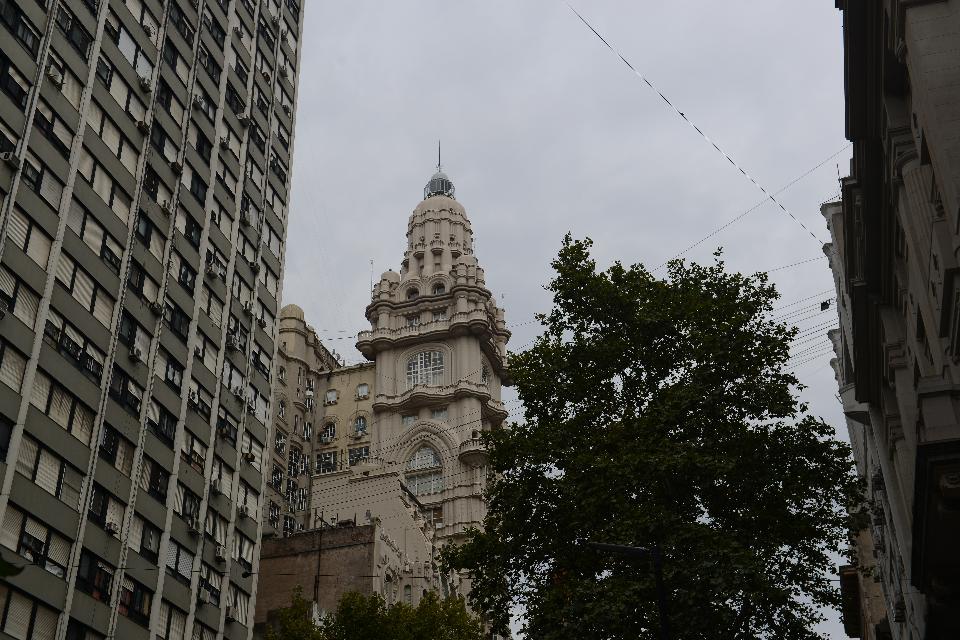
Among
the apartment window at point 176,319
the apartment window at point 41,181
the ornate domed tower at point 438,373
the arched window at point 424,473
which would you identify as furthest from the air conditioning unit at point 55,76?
the arched window at point 424,473

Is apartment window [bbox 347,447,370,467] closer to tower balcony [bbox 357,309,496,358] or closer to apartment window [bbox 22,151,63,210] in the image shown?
tower balcony [bbox 357,309,496,358]

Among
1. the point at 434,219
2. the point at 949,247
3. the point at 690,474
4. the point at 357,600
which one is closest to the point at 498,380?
the point at 434,219

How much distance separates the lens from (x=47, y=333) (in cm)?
3278

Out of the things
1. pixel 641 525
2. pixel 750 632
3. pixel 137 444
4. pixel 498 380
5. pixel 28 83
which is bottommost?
pixel 750 632

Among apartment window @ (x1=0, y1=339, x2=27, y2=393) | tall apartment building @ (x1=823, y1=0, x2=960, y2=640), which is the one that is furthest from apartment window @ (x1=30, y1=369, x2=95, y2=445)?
tall apartment building @ (x1=823, y1=0, x2=960, y2=640)

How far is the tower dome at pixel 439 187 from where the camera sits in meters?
118

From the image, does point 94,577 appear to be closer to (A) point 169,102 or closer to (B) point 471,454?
(A) point 169,102

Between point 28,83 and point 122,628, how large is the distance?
1679 centimetres

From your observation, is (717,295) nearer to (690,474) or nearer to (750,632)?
(690,474)

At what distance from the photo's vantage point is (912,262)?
69.7ft

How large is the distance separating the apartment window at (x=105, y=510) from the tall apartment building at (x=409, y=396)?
131ft

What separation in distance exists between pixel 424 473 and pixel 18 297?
5576 centimetres

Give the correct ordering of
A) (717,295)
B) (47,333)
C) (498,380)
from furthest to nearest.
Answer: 1. (498,380)
2. (47,333)
3. (717,295)

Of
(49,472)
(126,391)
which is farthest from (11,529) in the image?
(126,391)
